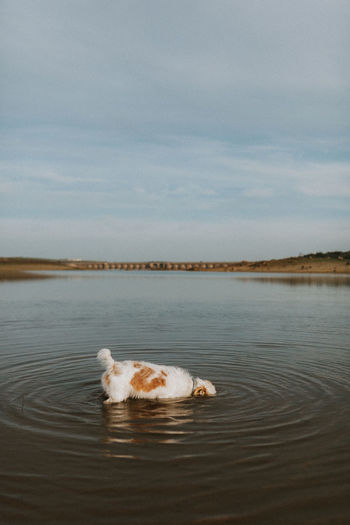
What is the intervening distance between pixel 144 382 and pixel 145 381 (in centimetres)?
3

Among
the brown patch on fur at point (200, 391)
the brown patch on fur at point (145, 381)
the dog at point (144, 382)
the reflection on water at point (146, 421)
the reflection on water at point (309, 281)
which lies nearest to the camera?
the reflection on water at point (146, 421)

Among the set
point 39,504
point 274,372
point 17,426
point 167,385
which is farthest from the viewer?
point 274,372

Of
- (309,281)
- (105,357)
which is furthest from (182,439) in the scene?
(309,281)

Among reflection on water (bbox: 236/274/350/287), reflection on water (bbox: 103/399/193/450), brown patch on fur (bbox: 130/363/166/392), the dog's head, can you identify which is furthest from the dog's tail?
reflection on water (bbox: 236/274/350/287)

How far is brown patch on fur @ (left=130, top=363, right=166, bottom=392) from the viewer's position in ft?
28.2

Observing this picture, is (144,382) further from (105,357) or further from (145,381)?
(105,357)

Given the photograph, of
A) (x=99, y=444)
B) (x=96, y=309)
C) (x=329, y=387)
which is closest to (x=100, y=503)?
(x=99, y=444)

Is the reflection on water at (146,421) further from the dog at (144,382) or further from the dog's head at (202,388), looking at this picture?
the dog's head at (202,388)

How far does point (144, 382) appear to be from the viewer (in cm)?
862

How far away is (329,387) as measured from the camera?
32.2 ft

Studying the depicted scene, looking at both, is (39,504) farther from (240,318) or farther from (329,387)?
(240,318)

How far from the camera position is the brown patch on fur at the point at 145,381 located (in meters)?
8.59

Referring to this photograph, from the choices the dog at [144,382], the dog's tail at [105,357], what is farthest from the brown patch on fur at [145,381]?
the dog's tail at [105,357]

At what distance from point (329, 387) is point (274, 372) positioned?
5.34 feet
